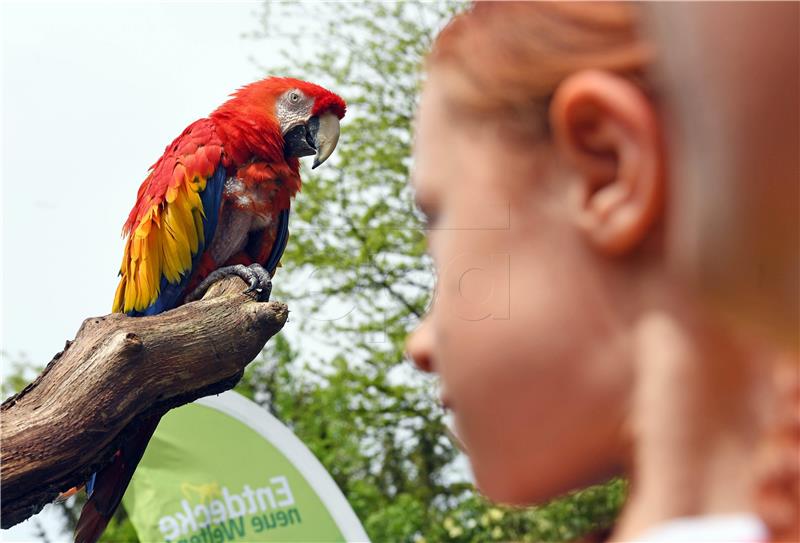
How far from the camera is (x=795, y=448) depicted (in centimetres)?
24

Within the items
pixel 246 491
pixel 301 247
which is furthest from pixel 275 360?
pixel 246 491

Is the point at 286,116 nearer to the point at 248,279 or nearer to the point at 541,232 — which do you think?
the point at 248,279

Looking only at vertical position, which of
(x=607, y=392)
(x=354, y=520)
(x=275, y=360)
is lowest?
(x=354, y=520)

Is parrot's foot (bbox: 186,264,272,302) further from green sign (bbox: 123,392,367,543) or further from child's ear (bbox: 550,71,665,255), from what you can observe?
child's ear (bbox: 550,71,665,255)

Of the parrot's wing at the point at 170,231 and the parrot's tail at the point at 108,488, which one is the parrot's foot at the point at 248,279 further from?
the parrot's tail at the point at 108,488

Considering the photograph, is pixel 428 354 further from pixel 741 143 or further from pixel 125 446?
pixel 125 446

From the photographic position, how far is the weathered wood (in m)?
1.49

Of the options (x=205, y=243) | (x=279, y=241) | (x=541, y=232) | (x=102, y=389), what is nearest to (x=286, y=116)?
(x=279, y=241)

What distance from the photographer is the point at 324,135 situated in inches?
102

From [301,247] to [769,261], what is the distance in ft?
14.8

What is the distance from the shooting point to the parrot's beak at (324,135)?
2.56 m

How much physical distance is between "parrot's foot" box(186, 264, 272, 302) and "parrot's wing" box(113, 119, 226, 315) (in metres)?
0.04

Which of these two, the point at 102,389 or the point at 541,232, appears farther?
the point at 102,389

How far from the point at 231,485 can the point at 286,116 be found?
1154 millimetres
